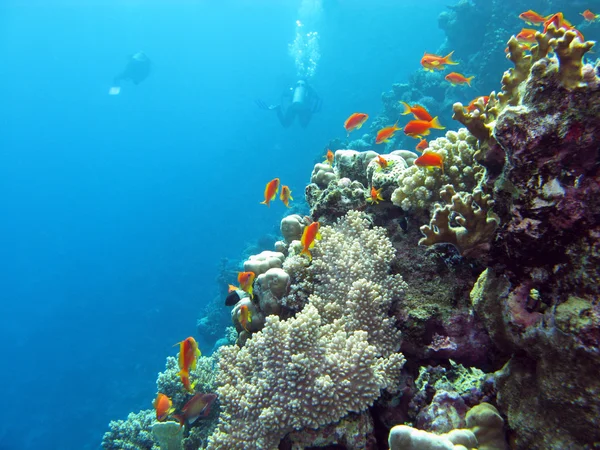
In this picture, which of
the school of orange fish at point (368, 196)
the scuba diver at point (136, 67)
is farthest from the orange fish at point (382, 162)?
→ the scuba diver at point (136, 67)

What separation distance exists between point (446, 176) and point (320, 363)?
232 cm

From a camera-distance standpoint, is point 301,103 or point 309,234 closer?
point 309,234

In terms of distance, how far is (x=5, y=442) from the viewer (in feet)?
84.1

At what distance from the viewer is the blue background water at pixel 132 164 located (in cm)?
3422

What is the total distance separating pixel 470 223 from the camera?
224cm

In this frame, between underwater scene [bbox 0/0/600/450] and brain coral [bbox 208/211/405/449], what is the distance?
0.06 ft

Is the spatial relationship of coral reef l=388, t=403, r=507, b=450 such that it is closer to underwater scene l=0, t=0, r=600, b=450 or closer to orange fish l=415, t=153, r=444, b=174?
underwater scene l=0, t=0, r=600, b=450

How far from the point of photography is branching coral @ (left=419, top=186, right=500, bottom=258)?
2213mm

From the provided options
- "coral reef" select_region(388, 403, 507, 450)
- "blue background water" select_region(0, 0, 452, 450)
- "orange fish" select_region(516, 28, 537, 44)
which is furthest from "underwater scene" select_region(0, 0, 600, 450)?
"orange fish" select_region(516, 28, 537, 44)

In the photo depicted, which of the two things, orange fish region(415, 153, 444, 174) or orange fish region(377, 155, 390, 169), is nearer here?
orange fish region(415, 153, 444, 174)

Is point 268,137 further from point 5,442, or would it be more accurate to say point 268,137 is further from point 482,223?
point 482,223

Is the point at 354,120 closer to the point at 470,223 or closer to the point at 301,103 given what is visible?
the point at 470,223

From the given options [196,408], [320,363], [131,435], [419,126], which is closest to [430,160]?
[419,126]

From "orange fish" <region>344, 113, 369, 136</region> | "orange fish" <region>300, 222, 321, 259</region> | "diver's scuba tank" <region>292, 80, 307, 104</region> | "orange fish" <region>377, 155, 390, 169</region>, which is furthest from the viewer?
"diver's scuba tank" <region>292, 80, 307, 104</region>
